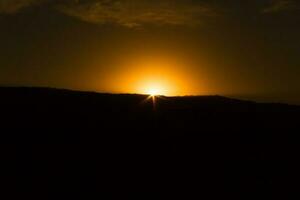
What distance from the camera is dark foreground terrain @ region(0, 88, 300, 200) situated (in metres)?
19.5

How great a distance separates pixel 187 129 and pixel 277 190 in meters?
4.76

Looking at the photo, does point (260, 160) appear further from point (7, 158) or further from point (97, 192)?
point (7, 158)

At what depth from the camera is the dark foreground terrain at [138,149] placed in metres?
19.5

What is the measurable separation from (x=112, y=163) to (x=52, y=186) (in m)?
2.55

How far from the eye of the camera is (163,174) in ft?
68.1

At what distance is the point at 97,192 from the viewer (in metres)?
19.0

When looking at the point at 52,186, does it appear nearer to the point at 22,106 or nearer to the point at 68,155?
the point at 68,155

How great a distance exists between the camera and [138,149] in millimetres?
21828

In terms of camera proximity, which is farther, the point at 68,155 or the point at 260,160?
the point at 260,160

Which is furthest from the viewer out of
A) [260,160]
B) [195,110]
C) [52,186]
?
[195,110]

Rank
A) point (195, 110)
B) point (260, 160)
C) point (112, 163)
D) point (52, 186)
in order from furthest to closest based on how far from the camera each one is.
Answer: point (195, 110) < point (260, 160) < point (112, 163) < point (52, 186)

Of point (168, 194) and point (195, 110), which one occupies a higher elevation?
point (195, 110)

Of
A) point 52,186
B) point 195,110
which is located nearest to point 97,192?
point 52,186

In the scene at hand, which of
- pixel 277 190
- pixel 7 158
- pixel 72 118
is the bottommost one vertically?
pixel 277 190
